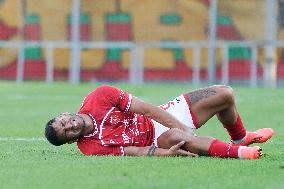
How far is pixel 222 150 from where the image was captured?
9219 mm

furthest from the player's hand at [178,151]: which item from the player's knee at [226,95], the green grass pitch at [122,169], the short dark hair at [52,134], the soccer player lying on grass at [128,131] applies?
the short dark hair at [52,134]

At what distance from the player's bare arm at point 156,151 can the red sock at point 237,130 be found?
95 centimetres

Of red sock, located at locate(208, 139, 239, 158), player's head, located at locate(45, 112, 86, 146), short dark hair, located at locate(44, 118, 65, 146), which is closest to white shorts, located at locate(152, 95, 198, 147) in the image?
red sock, located at locate(208, 139, 239, 158)

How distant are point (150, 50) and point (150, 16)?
1.09 metres

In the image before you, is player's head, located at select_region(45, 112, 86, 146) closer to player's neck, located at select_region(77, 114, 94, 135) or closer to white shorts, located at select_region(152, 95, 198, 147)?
player's neck, located at select_region(77, 114, 94, 135)

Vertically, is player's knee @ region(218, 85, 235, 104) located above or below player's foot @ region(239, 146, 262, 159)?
above

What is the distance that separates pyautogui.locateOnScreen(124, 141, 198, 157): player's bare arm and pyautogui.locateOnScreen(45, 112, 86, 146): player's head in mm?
470

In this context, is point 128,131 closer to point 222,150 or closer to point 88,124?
point 88,124

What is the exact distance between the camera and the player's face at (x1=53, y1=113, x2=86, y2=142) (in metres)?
9.23

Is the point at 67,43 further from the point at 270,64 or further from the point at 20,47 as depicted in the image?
the point at 270,64

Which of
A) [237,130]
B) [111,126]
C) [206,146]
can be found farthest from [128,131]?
[237,130]

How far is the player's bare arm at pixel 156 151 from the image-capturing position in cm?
933

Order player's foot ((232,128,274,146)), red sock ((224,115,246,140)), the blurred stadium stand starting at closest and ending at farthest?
red sock ((224,115,246,140))
player's foot ((232,128,274,146))
the blurred stadium stand

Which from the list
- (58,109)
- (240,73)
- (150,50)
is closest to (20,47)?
(150,50)
